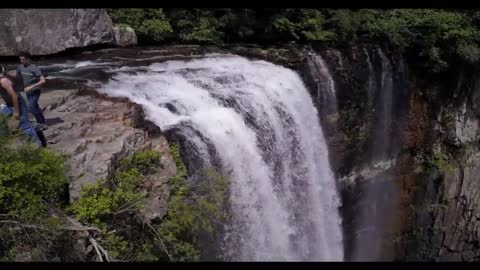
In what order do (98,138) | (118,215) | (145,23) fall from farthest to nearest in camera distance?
(145,23) < (98,138) < (118,215)

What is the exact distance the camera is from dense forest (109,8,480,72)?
1056 centimetres

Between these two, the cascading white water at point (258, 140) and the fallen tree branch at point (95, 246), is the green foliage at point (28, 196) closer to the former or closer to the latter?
the fallen tree branch at point (95, 246)

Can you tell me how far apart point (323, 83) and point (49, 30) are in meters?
4.82

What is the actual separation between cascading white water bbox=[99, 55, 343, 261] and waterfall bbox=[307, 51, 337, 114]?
1.71ft

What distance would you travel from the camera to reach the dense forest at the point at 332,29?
10.6m

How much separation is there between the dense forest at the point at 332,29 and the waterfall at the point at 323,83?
112 centimetres

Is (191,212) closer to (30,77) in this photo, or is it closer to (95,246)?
(95,246)

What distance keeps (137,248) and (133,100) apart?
7.68ft

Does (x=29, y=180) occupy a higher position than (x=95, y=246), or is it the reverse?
(x=29, y=180)

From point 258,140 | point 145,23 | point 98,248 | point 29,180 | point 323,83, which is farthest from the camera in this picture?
point 145,23

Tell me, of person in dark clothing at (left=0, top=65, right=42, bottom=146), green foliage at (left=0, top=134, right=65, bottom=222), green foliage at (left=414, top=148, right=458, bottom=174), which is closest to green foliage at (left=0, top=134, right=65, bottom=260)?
green foliage at (left=0, top=134, right=65, bottom=222)

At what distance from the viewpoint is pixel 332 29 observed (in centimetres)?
1136

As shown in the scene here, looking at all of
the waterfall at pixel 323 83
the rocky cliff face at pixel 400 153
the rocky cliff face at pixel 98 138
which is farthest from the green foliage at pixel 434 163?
the rocky cliff face at pixel 98 138

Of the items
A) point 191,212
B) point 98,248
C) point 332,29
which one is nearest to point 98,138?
point 191,212
